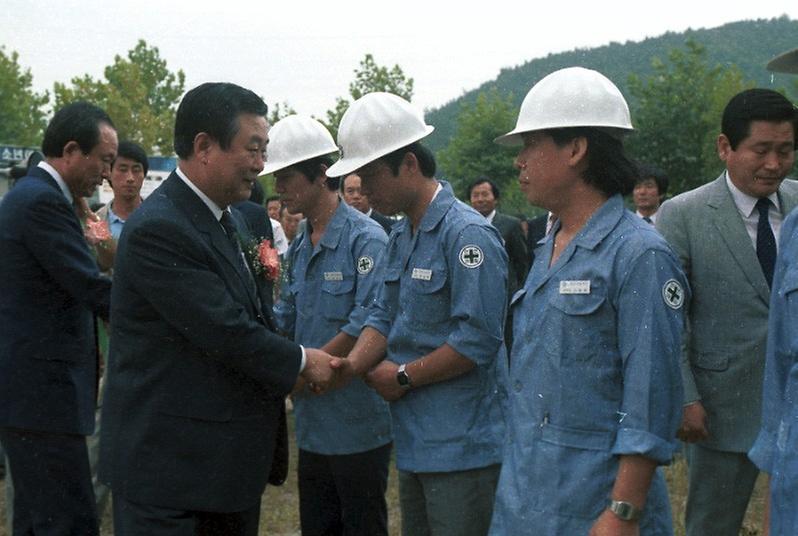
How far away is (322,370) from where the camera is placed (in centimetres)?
353

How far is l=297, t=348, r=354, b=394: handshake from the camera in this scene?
11.4 ft

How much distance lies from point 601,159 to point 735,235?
46.4 inches

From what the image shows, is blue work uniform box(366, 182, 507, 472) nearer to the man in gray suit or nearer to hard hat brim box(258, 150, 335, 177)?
the man in gray suit

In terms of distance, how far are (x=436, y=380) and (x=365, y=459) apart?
0.89 meters

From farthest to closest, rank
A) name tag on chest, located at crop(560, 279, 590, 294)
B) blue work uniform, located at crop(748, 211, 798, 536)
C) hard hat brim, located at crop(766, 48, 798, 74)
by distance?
1. name tag on chest, located at crop(560, 279, 590, 294)
2. hard hat brim, located at crop(766, 48, 798, 74)
3. blue work uniform, located at crop(748, 211, 798, 536)

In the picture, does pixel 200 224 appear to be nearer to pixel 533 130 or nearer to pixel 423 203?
pixel 423 203

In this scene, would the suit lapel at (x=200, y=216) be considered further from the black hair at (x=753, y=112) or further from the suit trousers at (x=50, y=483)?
the black hair at (x=753, y=112)

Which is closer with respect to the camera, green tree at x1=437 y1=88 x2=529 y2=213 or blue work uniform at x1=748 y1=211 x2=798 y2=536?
blue work uniform at x1=748 y1=211 x2=798 y2=536

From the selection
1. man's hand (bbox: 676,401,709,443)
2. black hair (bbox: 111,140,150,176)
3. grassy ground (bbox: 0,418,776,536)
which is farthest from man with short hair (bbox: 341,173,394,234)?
man's hand (bbox: 676,401,709,443)

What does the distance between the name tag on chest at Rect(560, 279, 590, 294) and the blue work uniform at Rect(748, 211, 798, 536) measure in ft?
1.41

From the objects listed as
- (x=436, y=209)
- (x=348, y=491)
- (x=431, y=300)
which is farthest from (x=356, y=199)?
(x=431, y=300)

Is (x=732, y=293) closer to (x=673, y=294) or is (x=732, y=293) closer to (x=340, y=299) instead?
(x=673, y=294)

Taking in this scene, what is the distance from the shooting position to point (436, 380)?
3408 mm

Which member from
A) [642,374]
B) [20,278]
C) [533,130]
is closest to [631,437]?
[642,374]
